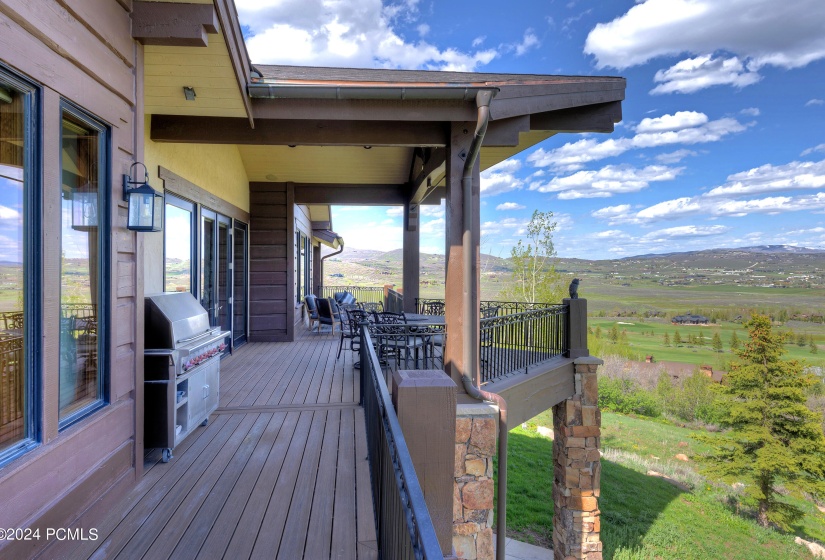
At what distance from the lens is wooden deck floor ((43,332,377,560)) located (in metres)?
2.02

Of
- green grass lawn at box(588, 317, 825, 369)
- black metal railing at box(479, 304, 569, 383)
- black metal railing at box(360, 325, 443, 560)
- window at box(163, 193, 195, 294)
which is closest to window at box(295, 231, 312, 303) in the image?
window at box(163, 193, 195, 294)

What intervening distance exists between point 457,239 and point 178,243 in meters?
3.23

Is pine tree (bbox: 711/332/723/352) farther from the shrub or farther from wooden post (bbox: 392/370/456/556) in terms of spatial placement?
wooden post (bbox: 392/370/456/556)

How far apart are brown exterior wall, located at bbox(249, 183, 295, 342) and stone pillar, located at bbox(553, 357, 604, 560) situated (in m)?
5.11

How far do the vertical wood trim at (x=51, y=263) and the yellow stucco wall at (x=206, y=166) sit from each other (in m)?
2.34

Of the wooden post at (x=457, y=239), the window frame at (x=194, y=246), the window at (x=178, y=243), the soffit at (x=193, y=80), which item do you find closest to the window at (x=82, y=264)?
the soffit at (x=193, y=80)

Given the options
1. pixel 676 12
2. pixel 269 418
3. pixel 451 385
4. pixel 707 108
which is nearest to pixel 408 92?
pixel 451 385

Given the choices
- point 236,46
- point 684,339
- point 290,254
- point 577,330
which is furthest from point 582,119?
point 684,339

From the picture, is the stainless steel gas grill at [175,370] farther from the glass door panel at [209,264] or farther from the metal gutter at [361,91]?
the glass door panel at [209,264]

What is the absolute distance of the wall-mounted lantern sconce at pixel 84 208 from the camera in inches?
80.8

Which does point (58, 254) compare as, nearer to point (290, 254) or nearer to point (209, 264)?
point (209, 264)

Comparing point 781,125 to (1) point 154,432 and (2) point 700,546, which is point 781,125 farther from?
(1) point 154,432

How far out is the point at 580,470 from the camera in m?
6.18

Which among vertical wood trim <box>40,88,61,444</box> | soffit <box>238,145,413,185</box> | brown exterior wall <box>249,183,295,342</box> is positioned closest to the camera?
vertical wood trim <box>40,88,61,444</box>
